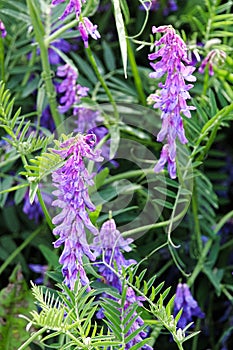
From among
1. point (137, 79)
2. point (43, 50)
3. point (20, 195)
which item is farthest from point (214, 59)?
point (20, 195)

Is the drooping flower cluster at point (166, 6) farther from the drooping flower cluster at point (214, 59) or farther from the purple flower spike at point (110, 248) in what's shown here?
the purple flower spike at point (110, 248)

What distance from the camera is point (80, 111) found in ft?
3.25

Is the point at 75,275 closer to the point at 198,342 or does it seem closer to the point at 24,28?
the point at 198,342

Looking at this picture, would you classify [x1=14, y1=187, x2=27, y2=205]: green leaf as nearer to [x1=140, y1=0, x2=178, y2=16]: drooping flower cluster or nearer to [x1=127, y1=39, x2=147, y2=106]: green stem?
[x1=127, y1=39, x2=147, y2=106]: green stem

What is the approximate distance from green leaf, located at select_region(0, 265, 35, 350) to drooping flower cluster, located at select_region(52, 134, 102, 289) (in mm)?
243

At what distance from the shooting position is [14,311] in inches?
37.2

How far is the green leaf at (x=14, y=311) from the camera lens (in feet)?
3.01

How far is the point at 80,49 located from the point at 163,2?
7.1 inches

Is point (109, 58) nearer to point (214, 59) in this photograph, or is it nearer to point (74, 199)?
point (214, 59)

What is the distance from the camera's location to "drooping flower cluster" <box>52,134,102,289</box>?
0.66 meters

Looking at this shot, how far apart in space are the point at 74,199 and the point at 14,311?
13.0 inches

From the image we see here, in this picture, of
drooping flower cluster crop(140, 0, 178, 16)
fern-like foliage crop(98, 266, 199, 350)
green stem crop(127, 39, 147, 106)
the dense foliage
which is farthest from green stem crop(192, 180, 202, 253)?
drooping flower cluster crop(140, 0, 178, 16)

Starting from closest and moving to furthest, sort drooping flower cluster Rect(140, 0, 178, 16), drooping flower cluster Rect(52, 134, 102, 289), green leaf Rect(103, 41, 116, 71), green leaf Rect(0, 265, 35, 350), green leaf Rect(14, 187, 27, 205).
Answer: drooping flower cluster Rect(52, 134, 102, 289) < green leaf Rect(0, 265, 35, 350) < green leaf Rect(14, 187, 27, 205) < green leaf Rect(103, 41, 116, 71) < drooping flower cluster Rect(140, 0, 178, 16)

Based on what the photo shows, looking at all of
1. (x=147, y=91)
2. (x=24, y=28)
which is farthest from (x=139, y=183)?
(x=24, y=28)
